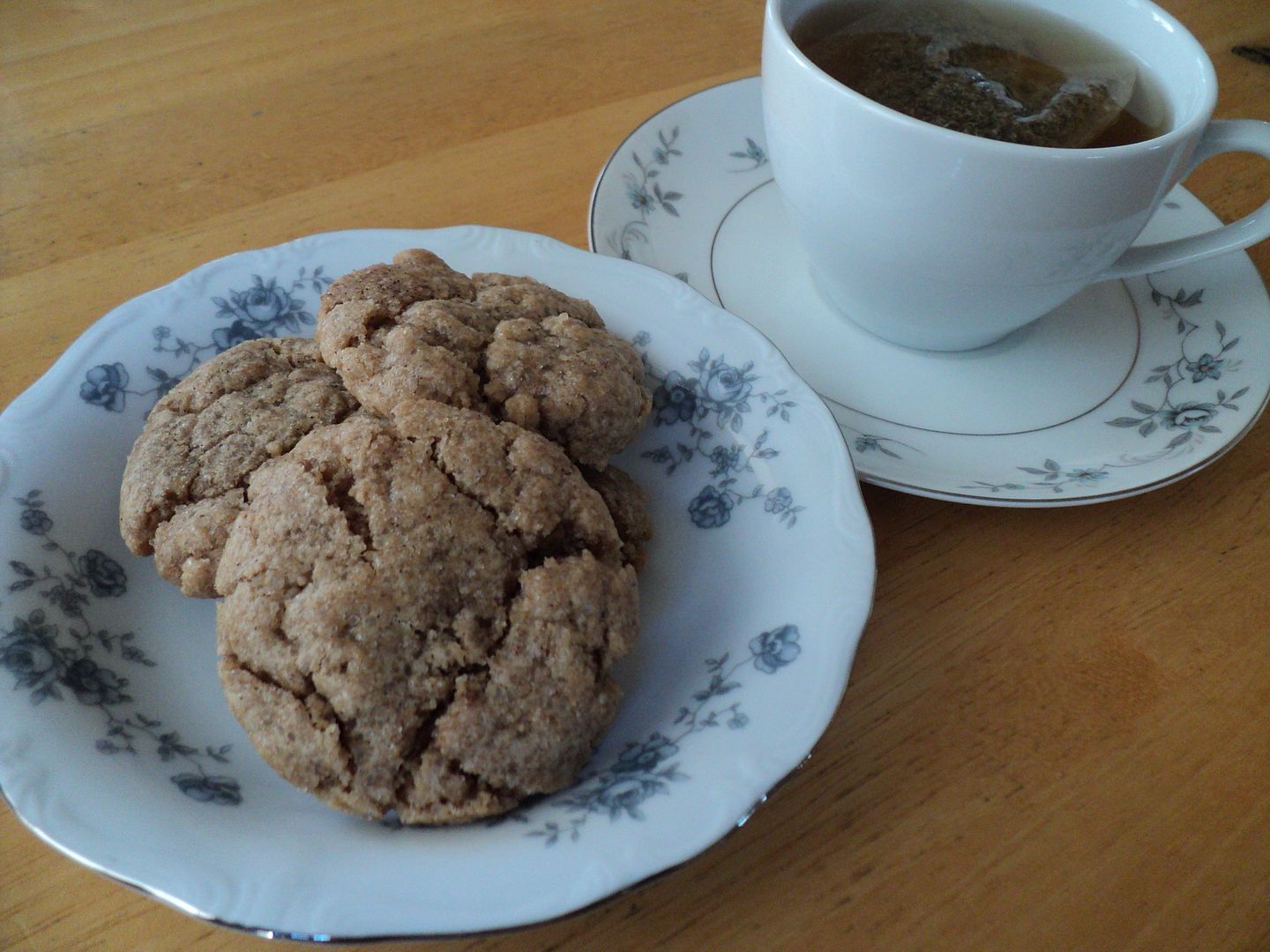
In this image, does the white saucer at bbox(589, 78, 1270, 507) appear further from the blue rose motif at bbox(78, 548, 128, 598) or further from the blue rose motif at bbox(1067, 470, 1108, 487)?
the blue rose motif at bbox(78, 548, 128, 598)

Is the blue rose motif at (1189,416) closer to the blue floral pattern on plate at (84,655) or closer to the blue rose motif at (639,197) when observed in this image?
the blue rose motif at (639,197)

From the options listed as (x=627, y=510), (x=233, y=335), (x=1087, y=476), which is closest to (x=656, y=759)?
(x=627, y=510)

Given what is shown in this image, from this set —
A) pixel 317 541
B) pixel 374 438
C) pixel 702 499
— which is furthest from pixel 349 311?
pixel 702 499

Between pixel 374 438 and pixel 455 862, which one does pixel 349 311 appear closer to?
pixel 374 438

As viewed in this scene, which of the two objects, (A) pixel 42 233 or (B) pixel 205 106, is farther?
(B) pixel 205 106

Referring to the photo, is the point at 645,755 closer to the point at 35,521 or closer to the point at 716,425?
the point at 716,425
